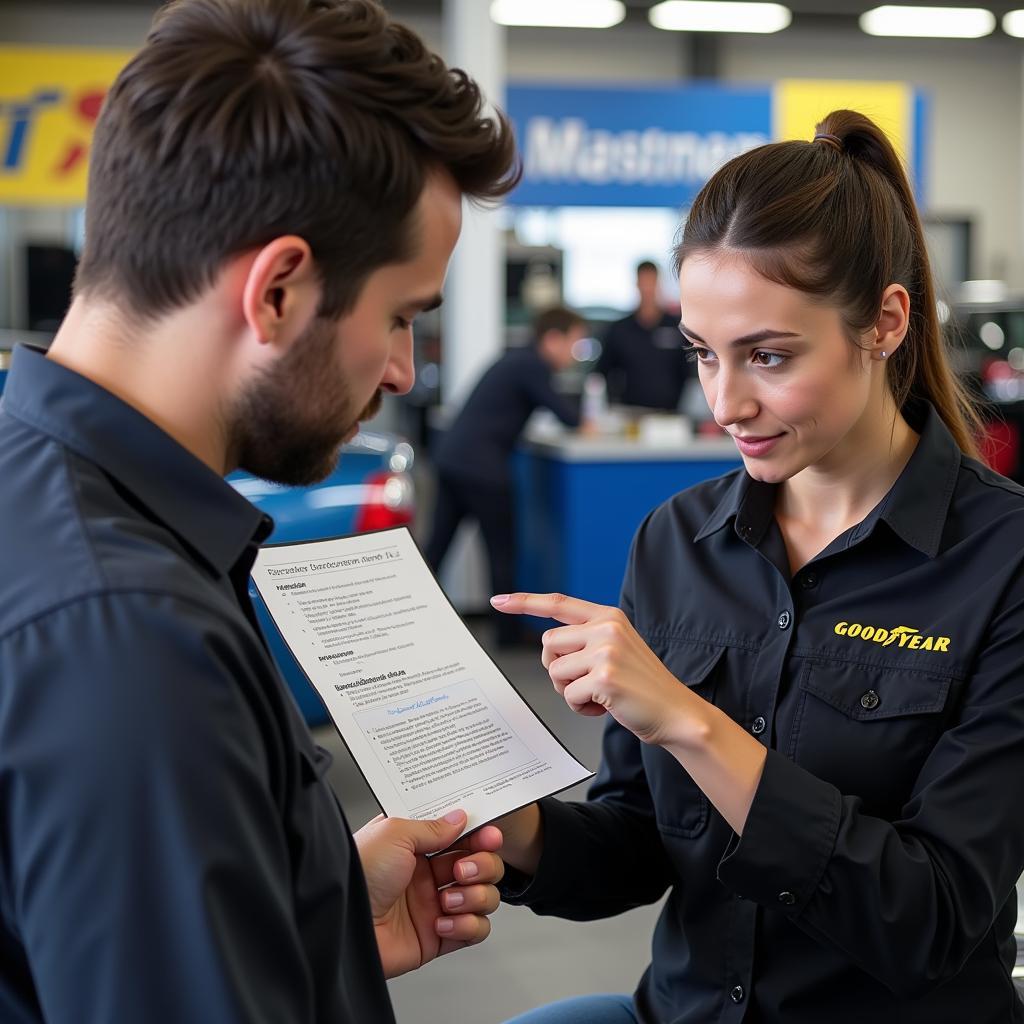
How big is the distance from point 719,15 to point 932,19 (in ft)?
6.06

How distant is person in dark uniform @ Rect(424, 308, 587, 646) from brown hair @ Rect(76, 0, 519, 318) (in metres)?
4.91

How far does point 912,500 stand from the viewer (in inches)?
53.2

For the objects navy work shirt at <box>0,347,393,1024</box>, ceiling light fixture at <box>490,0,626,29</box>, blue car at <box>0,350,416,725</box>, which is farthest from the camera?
ceiling light fixture at <box>490,0,626,29</box>

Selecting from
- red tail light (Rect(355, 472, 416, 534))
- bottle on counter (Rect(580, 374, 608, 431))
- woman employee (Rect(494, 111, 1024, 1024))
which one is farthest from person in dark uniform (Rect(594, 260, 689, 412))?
woman employee (Rect(494, 111, 1024, 1024))

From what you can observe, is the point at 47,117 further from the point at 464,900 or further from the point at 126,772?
the point at 126,772

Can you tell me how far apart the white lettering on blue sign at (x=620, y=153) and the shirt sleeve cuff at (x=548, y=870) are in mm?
6113

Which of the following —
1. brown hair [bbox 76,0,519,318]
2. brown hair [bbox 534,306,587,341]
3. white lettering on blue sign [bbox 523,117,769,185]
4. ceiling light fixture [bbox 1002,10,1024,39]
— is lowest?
brown hair [bbox 76,0,519,318]

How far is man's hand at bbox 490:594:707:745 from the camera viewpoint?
1136 mm

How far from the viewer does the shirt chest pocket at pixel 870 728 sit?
1276 mm

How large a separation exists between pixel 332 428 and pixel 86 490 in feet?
0.65

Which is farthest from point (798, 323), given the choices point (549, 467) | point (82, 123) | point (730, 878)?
point (82, 123)

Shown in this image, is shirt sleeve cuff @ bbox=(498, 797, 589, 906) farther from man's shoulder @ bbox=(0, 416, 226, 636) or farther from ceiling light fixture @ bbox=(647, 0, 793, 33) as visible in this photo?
ceiling light fixture @ bbox=(647, 0, 793, 33)

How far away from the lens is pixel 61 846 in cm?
63

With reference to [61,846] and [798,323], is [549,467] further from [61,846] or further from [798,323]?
[61,846]
